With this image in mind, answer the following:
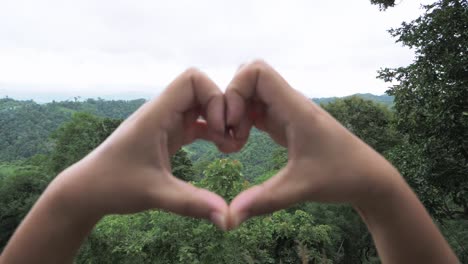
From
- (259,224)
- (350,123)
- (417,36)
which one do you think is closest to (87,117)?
(350,123)

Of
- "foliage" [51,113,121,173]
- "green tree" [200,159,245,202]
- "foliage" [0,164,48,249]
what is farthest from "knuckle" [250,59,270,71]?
"foliage" [0,164,48,249]

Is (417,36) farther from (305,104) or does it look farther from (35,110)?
(35,110)

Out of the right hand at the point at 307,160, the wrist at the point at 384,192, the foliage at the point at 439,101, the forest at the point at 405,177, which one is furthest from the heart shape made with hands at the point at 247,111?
the foliage at the point at 439,101

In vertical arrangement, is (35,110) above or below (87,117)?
above

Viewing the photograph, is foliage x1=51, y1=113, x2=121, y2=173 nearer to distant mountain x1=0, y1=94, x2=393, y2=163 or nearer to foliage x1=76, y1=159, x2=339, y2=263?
distant mountain x1=0, y1=94, x2=393, y2=163

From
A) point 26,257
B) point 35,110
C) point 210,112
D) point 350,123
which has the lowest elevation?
point 26,257

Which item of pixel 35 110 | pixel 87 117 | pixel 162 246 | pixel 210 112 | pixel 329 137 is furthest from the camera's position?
pixel 35 110

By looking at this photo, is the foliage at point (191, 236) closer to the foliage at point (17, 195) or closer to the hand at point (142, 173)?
the hand at point (142, 173)
